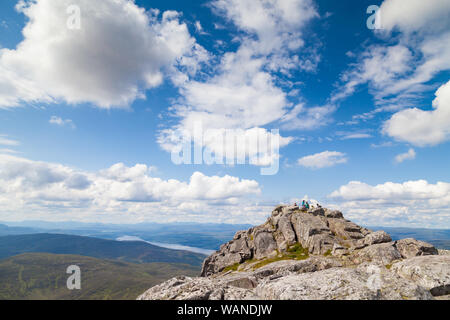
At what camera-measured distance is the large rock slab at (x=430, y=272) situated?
1786 cm

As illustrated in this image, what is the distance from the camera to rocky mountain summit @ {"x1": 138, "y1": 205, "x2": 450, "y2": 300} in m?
15.8

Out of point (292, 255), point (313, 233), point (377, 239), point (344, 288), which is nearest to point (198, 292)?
point (344, 288)

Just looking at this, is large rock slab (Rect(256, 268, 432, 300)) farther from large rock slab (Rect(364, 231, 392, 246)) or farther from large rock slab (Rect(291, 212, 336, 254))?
large rock slab (Rect(291, 212, 336, 254))

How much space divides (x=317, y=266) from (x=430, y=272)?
63.8 feet

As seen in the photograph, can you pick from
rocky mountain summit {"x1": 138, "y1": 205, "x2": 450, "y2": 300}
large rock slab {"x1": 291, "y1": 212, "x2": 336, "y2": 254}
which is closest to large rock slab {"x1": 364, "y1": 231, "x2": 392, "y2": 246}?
rocky mountain summit {"x1": 138, "y1": 205, "x2": 450, "y2": 300}

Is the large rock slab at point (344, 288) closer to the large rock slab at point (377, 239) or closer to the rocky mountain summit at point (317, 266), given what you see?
the rocky mountain summit at point (317, 266)

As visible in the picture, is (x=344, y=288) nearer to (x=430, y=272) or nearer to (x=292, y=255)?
(x=430, y=272)

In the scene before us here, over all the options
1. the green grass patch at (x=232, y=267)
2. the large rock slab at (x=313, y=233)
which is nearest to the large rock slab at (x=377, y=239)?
the large rock slab at (x=313, y=233)

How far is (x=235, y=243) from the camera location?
257 ft

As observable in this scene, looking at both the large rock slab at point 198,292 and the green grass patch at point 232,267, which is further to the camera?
the green grass patch at point 232,267

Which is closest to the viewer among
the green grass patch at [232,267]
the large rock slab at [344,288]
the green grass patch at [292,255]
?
the large rock slab at [344,288]
